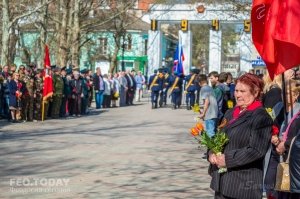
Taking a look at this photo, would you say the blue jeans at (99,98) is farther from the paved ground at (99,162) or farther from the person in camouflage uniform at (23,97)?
the paved ground at (99,162)

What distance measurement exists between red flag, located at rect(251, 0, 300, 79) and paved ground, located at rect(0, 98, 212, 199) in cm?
337

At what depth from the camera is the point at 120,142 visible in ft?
56.0

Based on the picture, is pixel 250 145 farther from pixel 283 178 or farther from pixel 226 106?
pixel 226 106

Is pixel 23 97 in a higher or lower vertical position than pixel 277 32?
lower

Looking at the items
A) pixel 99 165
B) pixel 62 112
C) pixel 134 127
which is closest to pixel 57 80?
pixel 62 112

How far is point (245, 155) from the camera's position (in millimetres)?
5824

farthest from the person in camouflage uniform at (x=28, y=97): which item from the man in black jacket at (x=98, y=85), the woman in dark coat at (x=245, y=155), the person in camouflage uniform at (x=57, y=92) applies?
the woman in dark coat at (x=245, y=155)

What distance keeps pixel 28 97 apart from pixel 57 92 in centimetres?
226

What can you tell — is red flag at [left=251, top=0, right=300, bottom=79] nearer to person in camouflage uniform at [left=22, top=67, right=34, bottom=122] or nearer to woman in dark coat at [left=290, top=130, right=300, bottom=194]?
woman in dark coat at [left=290, top=130, right=300, bottom=194]

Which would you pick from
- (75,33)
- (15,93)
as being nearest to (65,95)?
(15,93)

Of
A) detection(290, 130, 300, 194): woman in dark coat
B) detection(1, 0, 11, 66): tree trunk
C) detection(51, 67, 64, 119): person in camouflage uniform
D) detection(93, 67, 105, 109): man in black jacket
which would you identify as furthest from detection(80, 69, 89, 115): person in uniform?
detection(290, 130, 300, 194): woman in dark coat

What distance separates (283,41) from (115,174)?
216 inches

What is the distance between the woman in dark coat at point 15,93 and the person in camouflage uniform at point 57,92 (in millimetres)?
2489

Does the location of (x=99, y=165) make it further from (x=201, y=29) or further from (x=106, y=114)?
(x=201, y=29)
